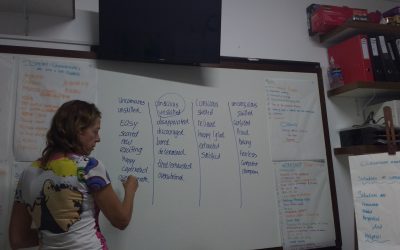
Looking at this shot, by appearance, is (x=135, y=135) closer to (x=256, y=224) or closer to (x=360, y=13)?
(x=256, y=224)

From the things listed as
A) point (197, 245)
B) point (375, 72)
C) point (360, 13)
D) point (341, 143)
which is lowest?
point (197, 245)

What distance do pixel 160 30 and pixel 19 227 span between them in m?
1.21

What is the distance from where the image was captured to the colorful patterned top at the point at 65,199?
1.20 m

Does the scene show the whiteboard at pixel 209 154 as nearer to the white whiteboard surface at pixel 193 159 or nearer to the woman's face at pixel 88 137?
the white whiteboard surface at pixel 193 159

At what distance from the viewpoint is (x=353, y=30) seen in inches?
90.2

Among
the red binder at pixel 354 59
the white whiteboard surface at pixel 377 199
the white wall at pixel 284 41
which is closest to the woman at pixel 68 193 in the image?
the white wall at pixel 284 41

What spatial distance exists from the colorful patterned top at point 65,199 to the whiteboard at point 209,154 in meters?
0.54

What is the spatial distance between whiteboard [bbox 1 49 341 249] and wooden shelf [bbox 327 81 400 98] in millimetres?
221

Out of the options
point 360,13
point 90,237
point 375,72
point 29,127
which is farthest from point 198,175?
point 360,13

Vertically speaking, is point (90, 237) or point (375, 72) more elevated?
point (375, 72)

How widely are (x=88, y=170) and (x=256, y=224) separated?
3.93 ft

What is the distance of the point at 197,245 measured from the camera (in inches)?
75.2

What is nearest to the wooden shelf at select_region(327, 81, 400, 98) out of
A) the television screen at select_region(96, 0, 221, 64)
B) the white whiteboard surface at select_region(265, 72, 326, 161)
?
the white whiteboard surface at select_region(265, 72, 326, 161)

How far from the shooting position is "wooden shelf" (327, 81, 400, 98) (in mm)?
2172
